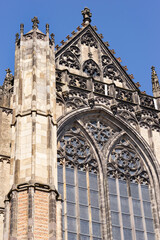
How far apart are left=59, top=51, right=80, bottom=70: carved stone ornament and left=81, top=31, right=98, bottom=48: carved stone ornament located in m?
1.11

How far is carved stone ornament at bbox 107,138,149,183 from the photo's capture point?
21.7 meters

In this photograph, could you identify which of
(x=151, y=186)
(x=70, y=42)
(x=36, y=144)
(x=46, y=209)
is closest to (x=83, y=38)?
(x=70, y=42)

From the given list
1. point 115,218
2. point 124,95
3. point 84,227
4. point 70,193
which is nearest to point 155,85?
A: point 124,95

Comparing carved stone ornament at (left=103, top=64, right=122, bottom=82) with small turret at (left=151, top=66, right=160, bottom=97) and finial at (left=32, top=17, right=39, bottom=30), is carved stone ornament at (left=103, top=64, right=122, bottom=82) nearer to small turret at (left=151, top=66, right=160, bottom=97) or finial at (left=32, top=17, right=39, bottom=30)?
small turret at (left=151, top=66, right=160, bottom=97)

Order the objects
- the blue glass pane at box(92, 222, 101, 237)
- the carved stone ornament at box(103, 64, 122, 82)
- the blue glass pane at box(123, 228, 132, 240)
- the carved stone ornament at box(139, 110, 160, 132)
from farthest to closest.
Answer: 1. the carved stone ornament at box(103, 64, 122, 82)
2. the carved stone ornament at box(139, 110, 160, 132)
3. the blue glass pane at box(123, 228, 132, 240)
4. the blue glass pane at box(92, 222, 101, 237)

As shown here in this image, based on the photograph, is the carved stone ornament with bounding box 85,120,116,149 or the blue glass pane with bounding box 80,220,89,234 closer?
the blue glass pane with bounding box 80,220,89,234

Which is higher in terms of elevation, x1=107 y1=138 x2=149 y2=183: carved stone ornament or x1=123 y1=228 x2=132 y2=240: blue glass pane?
x1=107 y1=138 x2=149 y2=183: carved stone ornament

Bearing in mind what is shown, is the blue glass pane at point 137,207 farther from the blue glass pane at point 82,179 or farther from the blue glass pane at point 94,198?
the blue glass pane at point 82,179

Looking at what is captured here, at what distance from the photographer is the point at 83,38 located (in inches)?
1018

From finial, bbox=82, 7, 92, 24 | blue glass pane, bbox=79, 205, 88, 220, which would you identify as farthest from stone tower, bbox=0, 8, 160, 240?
finial, bbox=82, 7, 92, 24

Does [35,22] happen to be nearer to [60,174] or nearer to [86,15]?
[60,174]

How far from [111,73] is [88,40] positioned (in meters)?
1.76

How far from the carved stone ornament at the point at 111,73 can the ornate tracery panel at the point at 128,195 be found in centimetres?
336

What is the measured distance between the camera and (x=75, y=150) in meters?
21.5
